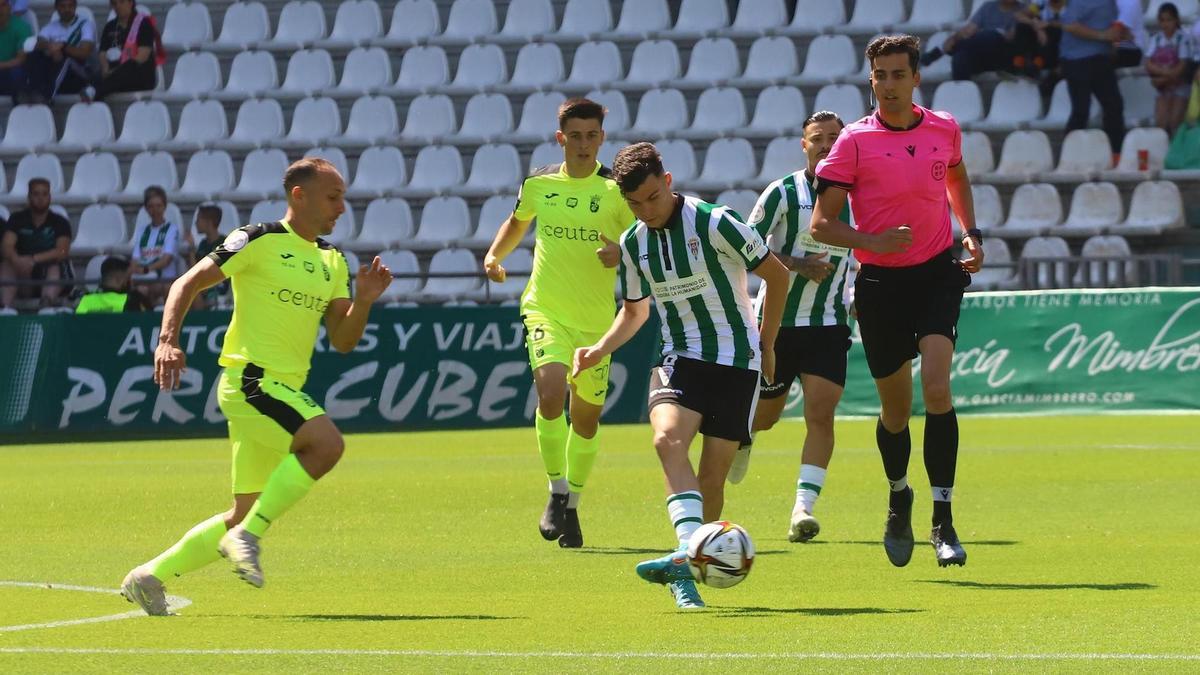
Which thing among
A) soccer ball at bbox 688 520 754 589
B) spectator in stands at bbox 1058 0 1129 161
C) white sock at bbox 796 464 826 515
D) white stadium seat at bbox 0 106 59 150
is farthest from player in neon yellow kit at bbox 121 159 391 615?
white stadium seat at bbox 0 106 59 150

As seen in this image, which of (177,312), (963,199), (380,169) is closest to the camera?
(177,312)

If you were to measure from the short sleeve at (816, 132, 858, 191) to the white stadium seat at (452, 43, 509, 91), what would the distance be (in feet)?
57.5

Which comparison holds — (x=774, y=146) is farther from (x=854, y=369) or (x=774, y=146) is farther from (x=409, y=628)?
(x=409, y=628)

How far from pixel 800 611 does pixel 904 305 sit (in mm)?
2035

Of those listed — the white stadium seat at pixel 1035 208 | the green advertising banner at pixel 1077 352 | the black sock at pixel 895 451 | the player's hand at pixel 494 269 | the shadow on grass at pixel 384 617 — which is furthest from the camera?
the white stadium seat at pixel 1035 208

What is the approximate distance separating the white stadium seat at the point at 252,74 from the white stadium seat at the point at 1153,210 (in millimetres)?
11127

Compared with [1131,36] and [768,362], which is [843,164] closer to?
[768,362]

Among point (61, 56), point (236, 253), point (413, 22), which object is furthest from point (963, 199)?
point (61, 56)

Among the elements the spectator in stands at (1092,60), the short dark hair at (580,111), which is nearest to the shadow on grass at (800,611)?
the short dark hair at (580,111)

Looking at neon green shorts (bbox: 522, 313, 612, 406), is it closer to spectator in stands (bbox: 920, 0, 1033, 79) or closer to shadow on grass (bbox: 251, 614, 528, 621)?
shadow on grass (bbox: 251, 614, 528, 621)

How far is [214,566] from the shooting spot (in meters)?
9.69

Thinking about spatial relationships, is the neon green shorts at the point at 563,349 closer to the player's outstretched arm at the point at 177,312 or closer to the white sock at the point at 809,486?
the white sock at the point at 809,486

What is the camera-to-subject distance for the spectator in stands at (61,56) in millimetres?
25484

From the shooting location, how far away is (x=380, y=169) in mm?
25188
